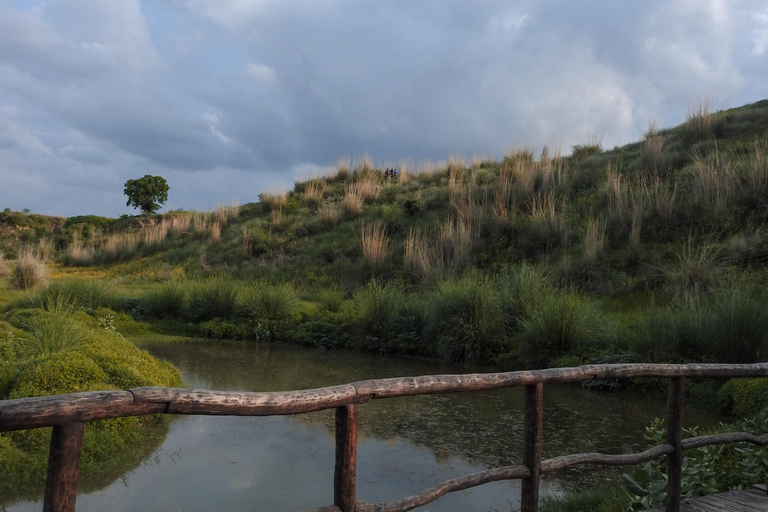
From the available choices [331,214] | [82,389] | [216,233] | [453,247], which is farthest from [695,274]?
[216,233]

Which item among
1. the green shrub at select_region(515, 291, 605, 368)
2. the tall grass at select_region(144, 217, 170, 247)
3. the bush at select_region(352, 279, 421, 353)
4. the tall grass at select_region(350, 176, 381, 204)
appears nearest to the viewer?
the green shrub at select_region(515, 291, 605, 368)

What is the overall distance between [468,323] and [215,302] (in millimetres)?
6364

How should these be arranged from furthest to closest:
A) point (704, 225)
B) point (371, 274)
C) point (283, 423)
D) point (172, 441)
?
point (371, 274)
point (704, 225)
point (283, 423)
point (172, 441)

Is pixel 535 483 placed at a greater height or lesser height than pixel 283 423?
greater

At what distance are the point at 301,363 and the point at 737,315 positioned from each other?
6190 mm

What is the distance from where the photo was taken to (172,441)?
5812 mm

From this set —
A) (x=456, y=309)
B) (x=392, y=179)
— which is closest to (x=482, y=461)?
(x=456, y=309)

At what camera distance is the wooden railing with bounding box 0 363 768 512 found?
1886 mm

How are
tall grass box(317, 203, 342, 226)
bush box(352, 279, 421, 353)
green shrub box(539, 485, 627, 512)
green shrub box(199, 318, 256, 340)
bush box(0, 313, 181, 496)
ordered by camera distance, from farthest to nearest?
tall grass box(317, 203, 342, 226)
green shrub box(199, 318, 256, 340)
bush box(352, 279, 421, 353)
bush box(0, 313, 181, 496)
green shrub box(539, 485, 627, 512)

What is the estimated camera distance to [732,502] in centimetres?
339

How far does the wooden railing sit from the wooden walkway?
0.62 ft

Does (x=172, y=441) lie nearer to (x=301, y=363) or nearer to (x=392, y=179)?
(x=301, y=363)

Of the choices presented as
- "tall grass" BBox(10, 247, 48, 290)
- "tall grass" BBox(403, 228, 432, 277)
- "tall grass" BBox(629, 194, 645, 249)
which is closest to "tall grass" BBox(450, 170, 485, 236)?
"tall grass" BBox(403, 228, 432, 277)

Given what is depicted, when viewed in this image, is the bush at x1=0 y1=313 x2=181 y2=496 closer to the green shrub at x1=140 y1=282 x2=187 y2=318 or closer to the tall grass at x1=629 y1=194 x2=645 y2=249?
the green shrub at x1=140 y1=282 x2=187 y2=318
